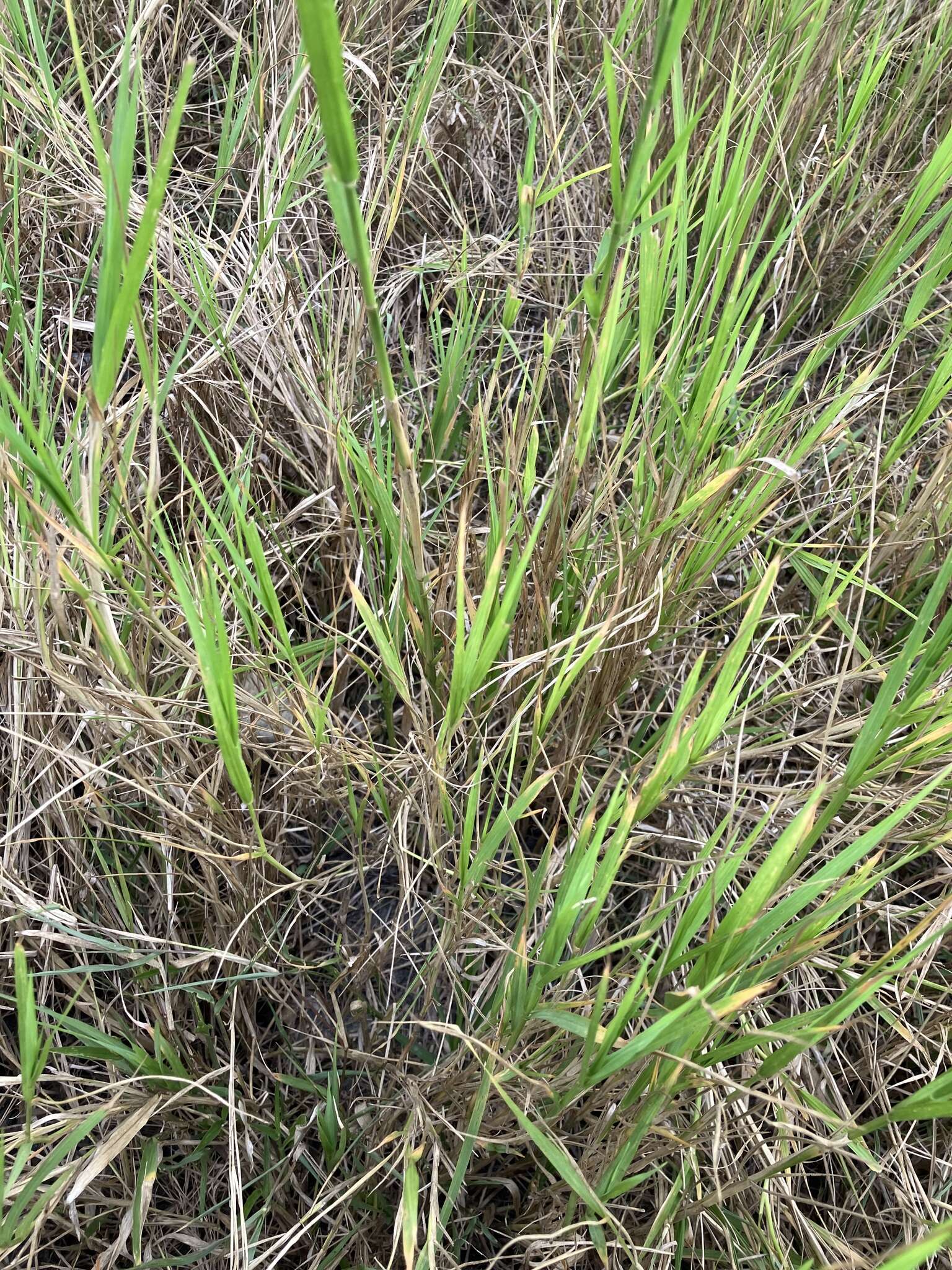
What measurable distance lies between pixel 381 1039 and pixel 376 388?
0.57 meters

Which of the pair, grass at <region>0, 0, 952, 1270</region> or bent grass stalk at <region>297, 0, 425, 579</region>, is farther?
grass at <region>0, 0, 952, 1270</region>

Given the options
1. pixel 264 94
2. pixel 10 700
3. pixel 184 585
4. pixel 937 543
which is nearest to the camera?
pixel 184 585

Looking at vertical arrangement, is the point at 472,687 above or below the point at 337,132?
below

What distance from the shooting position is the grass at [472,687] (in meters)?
0.52

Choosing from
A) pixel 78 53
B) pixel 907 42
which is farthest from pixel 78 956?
pixel 907 42

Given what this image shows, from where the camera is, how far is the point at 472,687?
→ 0.54m

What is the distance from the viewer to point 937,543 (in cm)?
85

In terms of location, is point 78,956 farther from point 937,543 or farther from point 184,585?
point 937,543

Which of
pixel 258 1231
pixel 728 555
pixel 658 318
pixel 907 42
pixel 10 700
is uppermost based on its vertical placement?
pixel 907 42

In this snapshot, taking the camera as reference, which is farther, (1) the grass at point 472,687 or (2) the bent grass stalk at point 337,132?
(1) the grass at point 472,687

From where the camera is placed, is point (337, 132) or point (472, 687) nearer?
point (337, 132)

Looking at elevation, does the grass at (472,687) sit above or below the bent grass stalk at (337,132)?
below

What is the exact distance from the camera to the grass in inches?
20.4

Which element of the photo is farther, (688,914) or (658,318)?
(658,318)
